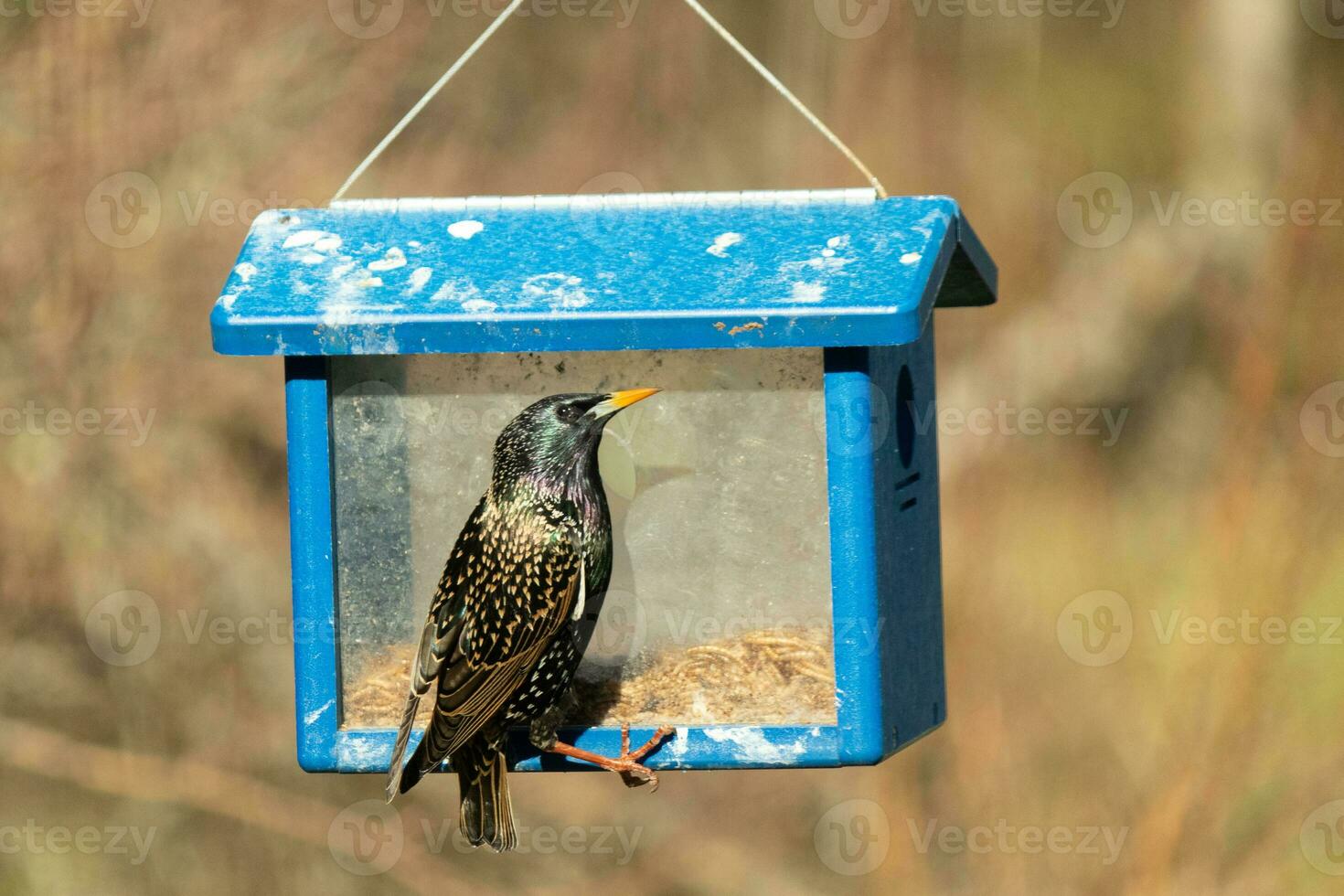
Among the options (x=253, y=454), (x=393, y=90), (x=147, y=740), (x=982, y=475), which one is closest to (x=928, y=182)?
(x=982, y=475)

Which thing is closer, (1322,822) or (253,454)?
(1322,822)

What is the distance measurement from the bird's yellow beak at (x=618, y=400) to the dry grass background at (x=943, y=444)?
12.2ft

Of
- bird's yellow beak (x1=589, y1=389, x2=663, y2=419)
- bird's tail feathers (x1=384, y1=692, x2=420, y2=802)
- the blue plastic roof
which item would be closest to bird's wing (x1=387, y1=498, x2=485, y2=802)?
bird's tail feathers (x1=384, y1=692, x2=420, y2=802)

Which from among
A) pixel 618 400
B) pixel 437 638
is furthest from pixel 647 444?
pixel 437 638

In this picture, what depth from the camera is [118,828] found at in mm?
8211

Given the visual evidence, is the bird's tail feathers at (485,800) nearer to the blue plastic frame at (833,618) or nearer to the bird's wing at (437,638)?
the blue plastic frame at (833,618)

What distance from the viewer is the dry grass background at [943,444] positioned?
796 centimetres

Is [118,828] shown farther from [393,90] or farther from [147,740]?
[393,90]

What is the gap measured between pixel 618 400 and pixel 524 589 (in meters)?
0.48

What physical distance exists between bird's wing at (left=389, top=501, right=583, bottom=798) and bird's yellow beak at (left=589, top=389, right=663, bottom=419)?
264mm

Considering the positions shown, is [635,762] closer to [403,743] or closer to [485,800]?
[485,800]

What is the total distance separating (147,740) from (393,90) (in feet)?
8.73

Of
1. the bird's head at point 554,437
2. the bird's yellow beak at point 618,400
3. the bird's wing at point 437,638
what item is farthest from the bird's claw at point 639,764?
the bird's yellow beak at point 618,400

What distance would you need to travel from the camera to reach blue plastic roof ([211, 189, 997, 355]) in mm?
4566
